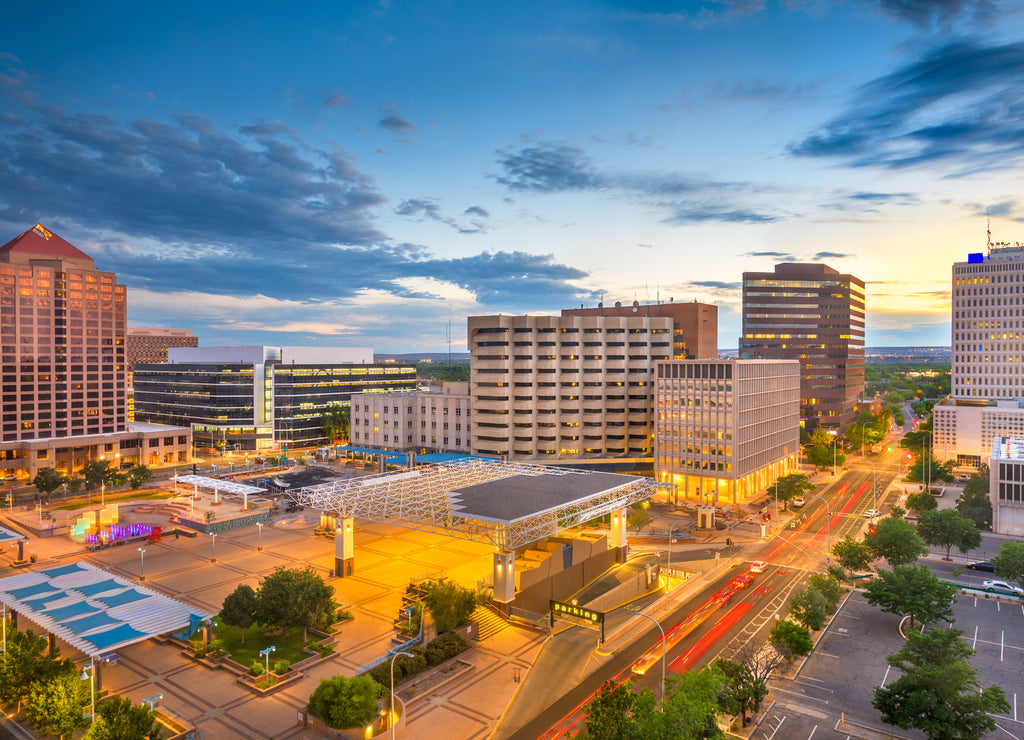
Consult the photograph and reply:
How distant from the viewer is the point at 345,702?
129 ft

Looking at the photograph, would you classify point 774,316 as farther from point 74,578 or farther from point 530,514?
point 74,578

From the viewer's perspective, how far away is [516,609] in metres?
61.8

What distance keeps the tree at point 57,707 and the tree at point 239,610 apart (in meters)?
13.2

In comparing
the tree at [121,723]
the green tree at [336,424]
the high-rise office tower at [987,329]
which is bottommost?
the tree at [121,723]

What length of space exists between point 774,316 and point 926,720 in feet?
536

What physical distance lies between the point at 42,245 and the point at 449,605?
14584 cm

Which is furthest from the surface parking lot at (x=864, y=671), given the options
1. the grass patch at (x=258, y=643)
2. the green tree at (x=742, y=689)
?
the grass patch at (x=258, y=643)

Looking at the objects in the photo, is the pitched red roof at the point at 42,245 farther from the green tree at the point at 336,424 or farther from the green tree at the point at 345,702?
the green tree at the point at 345,702

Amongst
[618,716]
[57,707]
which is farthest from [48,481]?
[618,716]

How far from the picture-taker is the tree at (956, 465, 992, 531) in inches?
3620

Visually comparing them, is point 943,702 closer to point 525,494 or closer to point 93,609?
point 525,494

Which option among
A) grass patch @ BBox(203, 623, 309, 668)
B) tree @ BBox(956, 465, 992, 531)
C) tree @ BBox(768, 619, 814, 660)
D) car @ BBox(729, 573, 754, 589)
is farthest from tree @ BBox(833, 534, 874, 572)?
grass patch @ BBox(203, 623, 309, 668)

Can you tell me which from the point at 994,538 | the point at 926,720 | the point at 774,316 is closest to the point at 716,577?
the point at 926,720

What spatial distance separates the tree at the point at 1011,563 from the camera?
2507 inches
